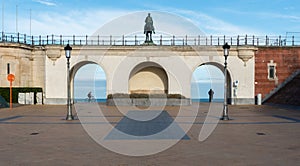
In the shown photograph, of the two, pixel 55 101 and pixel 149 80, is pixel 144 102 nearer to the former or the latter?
pixel 149 80

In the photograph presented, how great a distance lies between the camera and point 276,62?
33875 millimetres

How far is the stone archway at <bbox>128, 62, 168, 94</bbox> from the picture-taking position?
37438 millimetres

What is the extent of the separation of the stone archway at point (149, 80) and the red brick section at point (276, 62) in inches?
401

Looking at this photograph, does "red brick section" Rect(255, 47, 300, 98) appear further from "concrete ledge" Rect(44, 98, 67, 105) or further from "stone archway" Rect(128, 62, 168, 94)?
"concrete ledge" Rect(44, 98, 67, 105)

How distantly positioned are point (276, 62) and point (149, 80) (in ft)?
45.5

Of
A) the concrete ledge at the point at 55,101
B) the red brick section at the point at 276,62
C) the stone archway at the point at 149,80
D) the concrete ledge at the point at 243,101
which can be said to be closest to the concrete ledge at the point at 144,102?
the concrete ledge at the point at 55,101

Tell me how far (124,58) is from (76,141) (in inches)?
908

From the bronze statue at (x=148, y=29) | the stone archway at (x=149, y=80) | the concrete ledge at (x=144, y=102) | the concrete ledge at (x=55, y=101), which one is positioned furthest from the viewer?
the stone archway at (x=149, y=80)

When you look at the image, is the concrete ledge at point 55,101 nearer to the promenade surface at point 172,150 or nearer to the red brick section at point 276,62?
the red brick section at point 276,62

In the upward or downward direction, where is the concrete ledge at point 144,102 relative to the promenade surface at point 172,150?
upward

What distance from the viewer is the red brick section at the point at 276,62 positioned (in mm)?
33812

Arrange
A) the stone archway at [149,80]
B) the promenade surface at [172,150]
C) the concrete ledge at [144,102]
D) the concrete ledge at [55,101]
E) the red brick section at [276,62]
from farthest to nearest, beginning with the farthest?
the stone archway at [149,80] → the red brick section at [276,62] → the concrete ledge at [55,101] → the concrete ledge at [144,102] → the promenade surface at [172,150]

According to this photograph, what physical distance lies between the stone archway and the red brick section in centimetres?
1019

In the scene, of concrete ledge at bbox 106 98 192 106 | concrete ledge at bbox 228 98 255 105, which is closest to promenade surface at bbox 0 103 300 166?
concrete ledge at bbox 106 98 192 106
